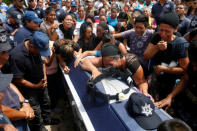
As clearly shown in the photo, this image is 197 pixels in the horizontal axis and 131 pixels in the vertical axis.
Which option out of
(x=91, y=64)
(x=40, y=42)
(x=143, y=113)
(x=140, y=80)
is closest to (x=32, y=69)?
(x=40, y=42)

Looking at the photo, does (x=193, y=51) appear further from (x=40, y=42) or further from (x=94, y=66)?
(x=40, y=42)

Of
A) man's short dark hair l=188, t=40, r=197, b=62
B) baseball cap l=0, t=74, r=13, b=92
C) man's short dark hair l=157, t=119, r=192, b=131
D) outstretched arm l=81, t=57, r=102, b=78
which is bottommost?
outstretched arm l=81, t=57, r=102, b=78

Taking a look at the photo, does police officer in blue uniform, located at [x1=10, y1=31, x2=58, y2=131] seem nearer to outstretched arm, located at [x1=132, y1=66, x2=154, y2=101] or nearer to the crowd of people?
the crowd of people

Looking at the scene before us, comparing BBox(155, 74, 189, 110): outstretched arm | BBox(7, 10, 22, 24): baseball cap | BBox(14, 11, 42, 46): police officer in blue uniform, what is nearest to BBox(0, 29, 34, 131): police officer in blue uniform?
BBox(14, 11, 42, 46): police officer in blue uniform

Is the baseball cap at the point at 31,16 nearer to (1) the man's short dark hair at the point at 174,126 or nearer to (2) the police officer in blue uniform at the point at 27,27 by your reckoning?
(2) the police officer in blue uniform at the point at 27,27

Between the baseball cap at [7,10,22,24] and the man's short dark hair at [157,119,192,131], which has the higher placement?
the baseball cap at [7,10,22,24]

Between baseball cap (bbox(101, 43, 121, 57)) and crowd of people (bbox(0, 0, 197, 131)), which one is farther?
baseball cap (bbox(101, 43, 121, 57))

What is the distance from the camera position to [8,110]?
1.53 m

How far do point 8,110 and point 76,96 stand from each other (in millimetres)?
860

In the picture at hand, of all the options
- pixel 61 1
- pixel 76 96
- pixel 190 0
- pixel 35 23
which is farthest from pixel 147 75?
pixel 61 1

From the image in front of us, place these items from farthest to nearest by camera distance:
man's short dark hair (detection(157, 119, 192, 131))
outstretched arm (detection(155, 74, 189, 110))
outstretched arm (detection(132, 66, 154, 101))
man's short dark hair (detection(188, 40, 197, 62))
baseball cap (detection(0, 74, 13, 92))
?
outstretched arm (detection(132, 66, 154, 101)), outstretched arm (detection(155, 74, 189, 110)), man's short dark hair (detection(188, 40, 197, 62)), baseball cap (detection(0, 74, 13, 92)), man's short dark hair (detection(157, 119, 192, 131))

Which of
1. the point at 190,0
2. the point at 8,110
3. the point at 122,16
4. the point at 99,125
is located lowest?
the point at 99,125

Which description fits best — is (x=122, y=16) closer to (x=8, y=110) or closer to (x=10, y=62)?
(x=10, y=62)

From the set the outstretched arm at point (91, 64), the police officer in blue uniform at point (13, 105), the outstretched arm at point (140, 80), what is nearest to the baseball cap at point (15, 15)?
the police officer in blue uniform at point (13, 105)
